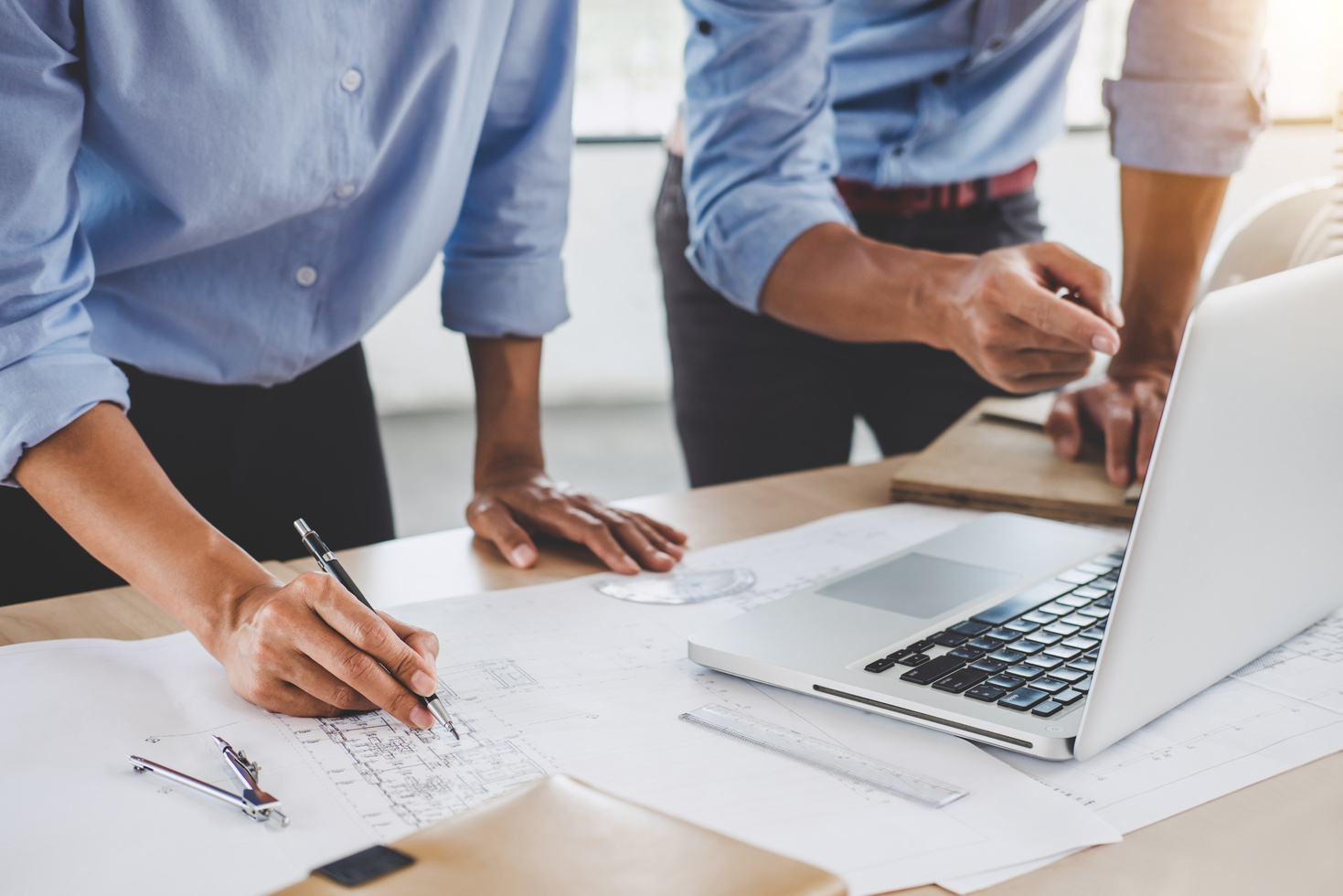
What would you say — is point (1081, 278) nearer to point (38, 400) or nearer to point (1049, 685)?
Answer: point (1049, 685)

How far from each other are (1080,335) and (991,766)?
1.27ft

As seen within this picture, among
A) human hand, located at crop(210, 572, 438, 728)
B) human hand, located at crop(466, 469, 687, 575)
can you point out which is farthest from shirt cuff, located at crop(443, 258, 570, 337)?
human hand, located at crop(210, 572, 438, 728)

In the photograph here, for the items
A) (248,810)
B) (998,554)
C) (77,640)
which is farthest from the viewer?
(998,554)

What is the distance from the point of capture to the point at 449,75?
1029mm

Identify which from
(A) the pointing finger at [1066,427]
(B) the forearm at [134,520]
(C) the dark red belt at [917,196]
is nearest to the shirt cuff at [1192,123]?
(C) the dark red belt at [917,196]

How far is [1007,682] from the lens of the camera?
0.69 metres

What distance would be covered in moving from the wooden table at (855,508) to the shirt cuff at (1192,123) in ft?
1.57

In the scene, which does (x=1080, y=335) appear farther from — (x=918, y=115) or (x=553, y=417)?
(x=553, y=417)

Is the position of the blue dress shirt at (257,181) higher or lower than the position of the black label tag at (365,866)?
higher

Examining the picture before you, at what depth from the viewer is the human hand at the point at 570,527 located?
100 cm

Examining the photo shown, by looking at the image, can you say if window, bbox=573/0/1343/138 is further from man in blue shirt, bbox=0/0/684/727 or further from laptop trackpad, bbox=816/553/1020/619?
laptop trackpad, bbox=816/553/1020/619

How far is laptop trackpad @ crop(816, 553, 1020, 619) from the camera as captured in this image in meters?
0.83

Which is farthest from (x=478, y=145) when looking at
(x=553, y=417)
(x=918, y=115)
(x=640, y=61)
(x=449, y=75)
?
(x=640, y=61)

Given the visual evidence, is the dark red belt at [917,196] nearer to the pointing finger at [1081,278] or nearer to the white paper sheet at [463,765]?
the pointing finger at [1081,278]
